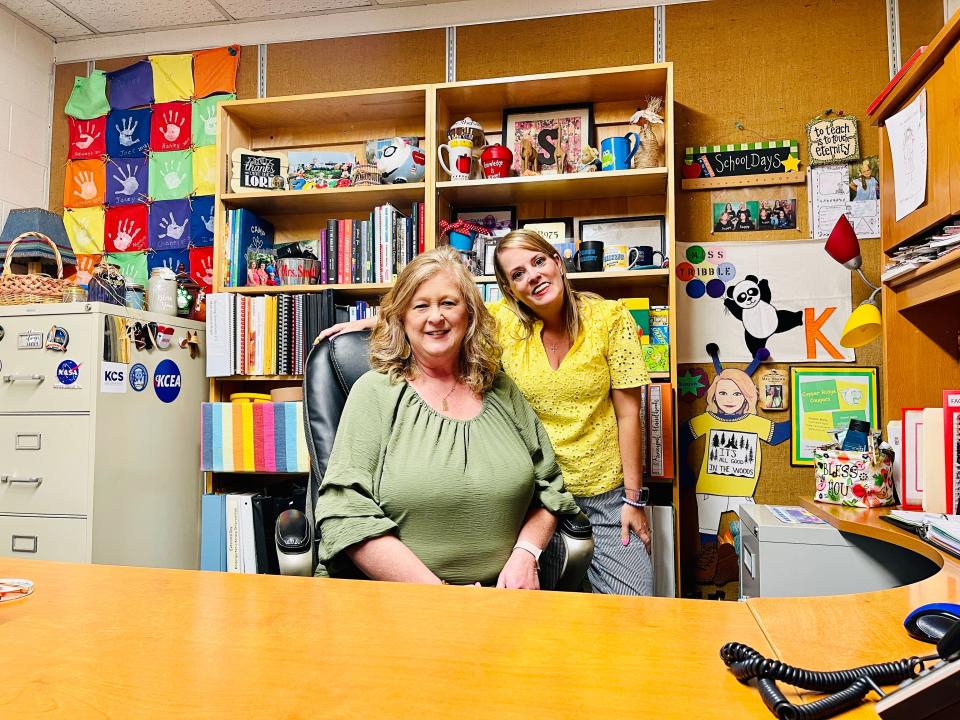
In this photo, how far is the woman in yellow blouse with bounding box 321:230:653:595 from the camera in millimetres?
1884

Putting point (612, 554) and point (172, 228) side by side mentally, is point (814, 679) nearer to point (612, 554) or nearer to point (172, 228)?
point (612, 554)

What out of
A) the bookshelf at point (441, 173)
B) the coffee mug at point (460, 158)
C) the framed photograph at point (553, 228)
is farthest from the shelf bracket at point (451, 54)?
the framed photograph at point (553, 228)

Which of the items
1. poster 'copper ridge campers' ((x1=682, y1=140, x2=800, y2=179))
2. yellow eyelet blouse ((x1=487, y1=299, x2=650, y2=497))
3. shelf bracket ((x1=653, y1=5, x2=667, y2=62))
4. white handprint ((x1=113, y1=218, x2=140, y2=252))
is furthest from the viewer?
white handprint ((x1=113, y1=218, x2=140, y2=252))

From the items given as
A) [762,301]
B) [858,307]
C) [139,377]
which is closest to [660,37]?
[762,301]

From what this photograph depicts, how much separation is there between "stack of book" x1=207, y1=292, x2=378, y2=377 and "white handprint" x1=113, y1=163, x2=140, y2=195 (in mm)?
872

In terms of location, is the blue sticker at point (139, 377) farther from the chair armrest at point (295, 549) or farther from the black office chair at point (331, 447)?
the chair armrest at point (295, 549)

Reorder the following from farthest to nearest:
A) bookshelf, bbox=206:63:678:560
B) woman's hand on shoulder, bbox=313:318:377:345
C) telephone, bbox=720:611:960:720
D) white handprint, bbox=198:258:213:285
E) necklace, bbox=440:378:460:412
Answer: white handprint, bbox=198:258:213:285 → bookshelf, bbox=206:63:678:560 → woman's hand on shoulder, bbox=313:318:377:345 → necklace, bbox=440:378:460:412 → telephone, bbox=720:611:960:720

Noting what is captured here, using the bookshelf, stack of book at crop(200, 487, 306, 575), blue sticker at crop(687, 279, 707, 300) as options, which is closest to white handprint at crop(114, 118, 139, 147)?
the bookshelf

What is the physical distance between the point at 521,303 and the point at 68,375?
1.56 meters

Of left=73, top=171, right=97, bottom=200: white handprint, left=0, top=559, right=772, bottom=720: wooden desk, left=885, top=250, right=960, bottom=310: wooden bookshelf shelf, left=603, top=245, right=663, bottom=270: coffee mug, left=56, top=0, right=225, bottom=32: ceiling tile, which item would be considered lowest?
left=0, top=559, right=772, bottom=720: wooden desk

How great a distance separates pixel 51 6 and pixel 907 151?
3.38m

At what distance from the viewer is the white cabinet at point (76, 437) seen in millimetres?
2262

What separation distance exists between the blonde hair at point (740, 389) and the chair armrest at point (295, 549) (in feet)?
5.81

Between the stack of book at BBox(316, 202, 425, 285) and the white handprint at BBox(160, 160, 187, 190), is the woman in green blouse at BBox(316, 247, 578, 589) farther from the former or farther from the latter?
the white handprint at BBox(160, 160, 187, 190)
